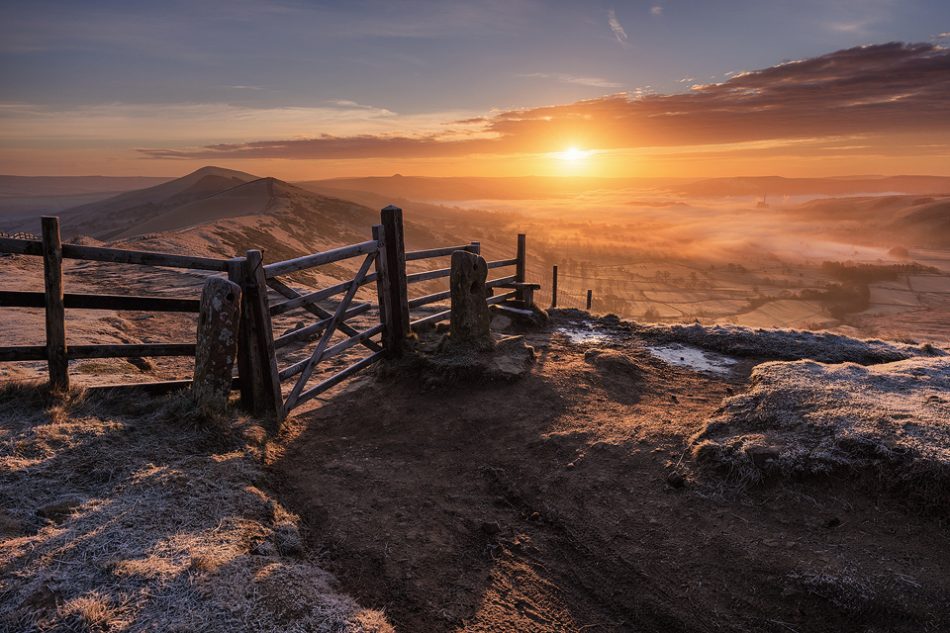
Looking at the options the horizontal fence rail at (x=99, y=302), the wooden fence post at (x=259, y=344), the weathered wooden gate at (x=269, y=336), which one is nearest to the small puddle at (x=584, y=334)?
the weathered wooden gate at (x=269, y=336)

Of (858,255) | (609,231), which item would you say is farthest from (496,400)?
(609,231)

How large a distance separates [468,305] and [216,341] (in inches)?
161

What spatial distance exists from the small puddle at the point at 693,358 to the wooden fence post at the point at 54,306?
918cm

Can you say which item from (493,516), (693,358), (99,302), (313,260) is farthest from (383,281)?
(693,358)

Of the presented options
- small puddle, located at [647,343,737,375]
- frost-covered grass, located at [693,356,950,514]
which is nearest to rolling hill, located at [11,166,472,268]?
small puddle, located at [647,343,737,375]

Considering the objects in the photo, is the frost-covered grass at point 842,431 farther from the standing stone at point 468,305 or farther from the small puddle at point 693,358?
the standing stone at point 468,305

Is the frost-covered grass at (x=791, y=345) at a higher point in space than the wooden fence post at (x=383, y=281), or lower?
lower

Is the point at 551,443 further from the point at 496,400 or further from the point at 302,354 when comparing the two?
the point at 302,354

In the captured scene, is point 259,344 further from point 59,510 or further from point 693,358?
point 693,358

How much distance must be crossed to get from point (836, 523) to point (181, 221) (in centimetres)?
5624

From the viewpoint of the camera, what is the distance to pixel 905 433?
16.4ft

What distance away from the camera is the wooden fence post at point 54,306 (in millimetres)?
5215

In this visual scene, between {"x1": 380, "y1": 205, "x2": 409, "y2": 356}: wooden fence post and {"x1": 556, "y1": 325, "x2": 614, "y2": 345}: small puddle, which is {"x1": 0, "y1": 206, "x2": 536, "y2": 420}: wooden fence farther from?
{"x1": 556, "y1": 325, "x2": 614, "y2": 345}: small puddle

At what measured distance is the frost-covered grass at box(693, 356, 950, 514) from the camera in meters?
4.60
